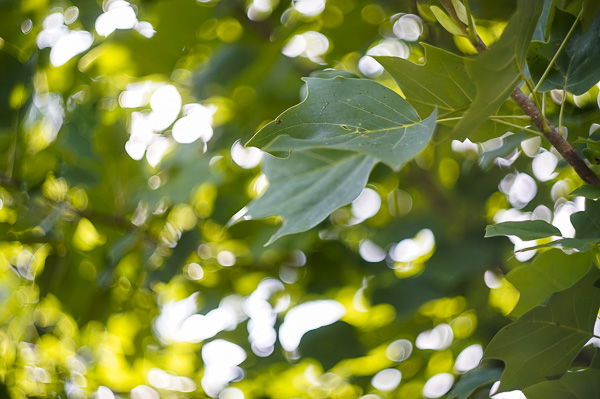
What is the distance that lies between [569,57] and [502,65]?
0.38 ft

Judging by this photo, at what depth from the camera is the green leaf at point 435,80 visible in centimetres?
35

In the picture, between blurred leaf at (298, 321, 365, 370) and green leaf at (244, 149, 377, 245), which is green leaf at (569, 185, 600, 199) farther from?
blurred leaf at (298, 321, 365, 370)

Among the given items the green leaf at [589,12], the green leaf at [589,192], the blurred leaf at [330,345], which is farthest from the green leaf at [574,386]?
the blurred leaf at [330,345]

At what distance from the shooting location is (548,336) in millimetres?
379

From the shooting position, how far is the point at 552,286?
0.41 metres

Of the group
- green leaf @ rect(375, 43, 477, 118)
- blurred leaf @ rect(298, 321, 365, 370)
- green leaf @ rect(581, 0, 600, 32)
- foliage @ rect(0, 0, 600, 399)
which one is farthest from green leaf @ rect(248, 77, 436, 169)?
blurred leaf @ rect(298, 321, 365, 370)

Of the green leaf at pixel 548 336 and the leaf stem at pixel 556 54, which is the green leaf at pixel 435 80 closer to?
the leaf stem at pixel 556 54

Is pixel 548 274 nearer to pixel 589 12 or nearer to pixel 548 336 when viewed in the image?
pixel 548 336

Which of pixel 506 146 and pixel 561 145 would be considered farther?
pixel 506 146

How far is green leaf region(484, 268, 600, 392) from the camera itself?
0.37 meters

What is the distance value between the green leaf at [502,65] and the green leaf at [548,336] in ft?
0.49

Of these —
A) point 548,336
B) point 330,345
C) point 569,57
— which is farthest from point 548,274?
point 330,345

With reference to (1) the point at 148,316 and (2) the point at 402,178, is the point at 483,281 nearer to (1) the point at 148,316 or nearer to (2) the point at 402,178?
(2) the point at 402,178

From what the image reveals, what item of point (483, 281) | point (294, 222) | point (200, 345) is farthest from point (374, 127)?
point (200, 345)
